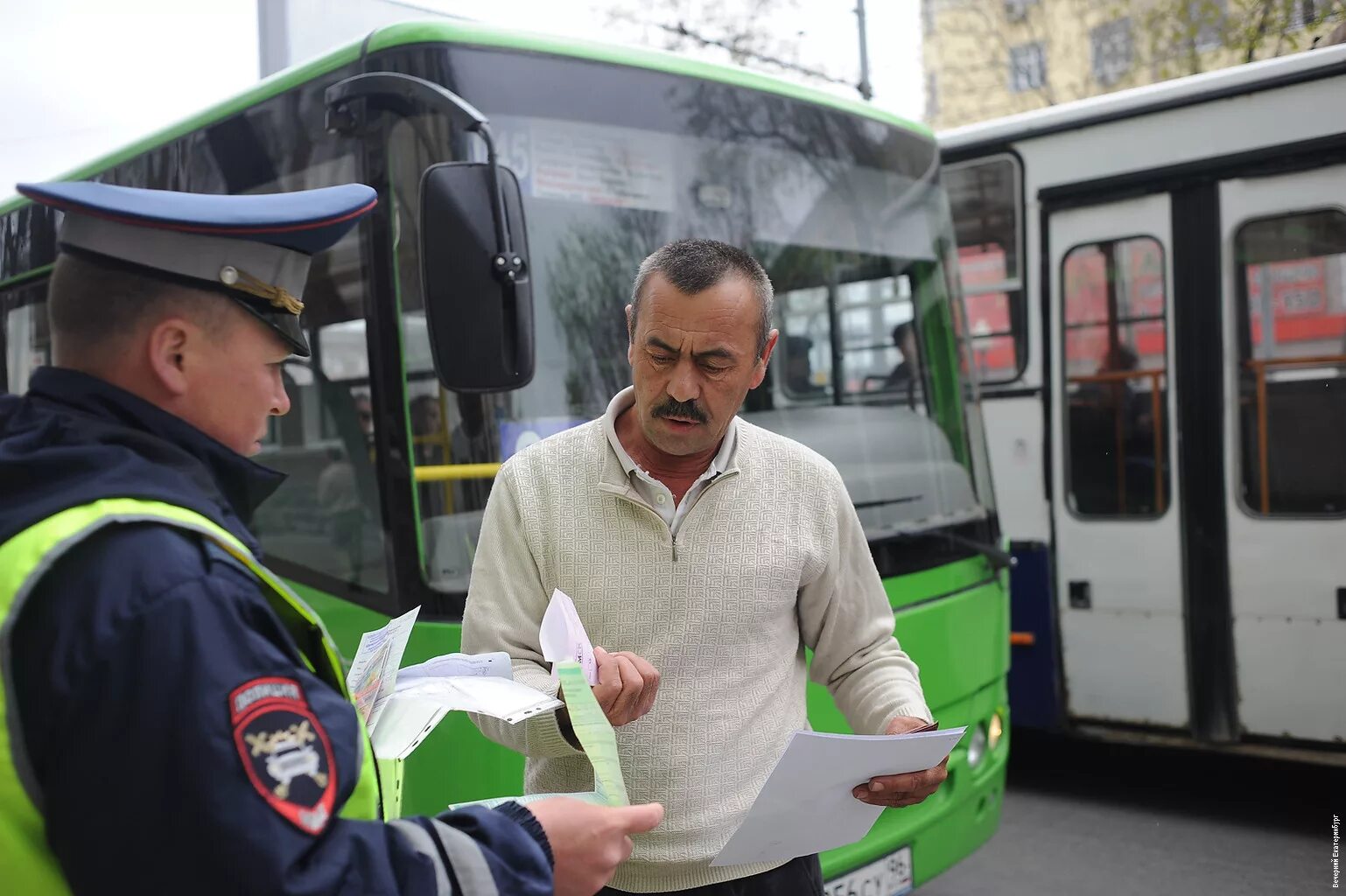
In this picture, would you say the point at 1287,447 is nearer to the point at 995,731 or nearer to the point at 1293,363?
the point at 1293,363

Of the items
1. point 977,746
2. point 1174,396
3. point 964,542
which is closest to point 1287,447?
point 1174,396

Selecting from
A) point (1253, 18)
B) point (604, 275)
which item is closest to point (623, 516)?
point (604, 275)

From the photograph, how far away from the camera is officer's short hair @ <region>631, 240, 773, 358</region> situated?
7.61ft

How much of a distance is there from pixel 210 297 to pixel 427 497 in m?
2.06

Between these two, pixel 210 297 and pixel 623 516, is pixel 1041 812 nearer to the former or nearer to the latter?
pixel 623 516

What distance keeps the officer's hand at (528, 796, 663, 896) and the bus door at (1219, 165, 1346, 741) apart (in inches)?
191

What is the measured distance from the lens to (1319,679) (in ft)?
17.9

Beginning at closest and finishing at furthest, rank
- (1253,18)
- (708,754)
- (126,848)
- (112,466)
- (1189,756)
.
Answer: (126,848) < (112,466) < (708,754) < (1189,756) < (1253,18)

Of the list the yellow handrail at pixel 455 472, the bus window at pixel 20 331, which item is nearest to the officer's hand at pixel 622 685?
the yellow handrail at pixel 455 472

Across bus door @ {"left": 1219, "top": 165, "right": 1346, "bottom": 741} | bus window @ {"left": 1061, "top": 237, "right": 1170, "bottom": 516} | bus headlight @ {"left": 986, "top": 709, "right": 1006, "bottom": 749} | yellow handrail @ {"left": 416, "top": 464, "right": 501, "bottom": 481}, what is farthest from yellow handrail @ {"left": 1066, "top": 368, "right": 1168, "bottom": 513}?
yellow handrail @ {"left": 416, "top": 464, "right": 501, "bottom": 481}

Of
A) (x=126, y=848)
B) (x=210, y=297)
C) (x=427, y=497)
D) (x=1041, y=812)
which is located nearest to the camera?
(x=126, y=848)

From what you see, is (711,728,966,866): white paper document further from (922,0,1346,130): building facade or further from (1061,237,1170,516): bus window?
(922,0,1346,130): building facade

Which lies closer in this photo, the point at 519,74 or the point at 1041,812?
the point at 519,74

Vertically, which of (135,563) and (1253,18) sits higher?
(1253,18)
